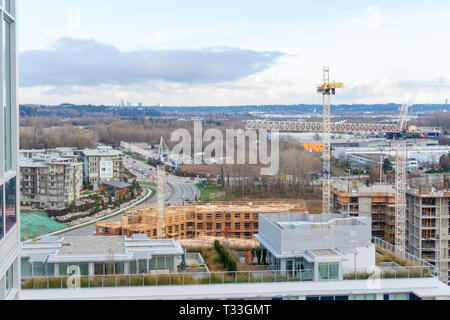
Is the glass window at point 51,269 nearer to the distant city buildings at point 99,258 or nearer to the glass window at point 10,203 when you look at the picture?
the distant city buildings at point 99,258

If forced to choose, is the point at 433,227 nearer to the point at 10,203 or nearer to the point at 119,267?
the point at 119,267

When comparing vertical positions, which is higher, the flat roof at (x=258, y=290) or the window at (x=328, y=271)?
the window at (x=328, y=271)

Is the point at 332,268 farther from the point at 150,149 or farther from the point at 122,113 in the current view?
the point at 122,113

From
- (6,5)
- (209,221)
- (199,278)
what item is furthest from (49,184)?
(6,5)

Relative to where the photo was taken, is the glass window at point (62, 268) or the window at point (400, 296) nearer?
the window at point (400, 296)

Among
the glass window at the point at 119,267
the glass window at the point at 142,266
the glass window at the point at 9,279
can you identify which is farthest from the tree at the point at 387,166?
the glass window at the point at 9,279
